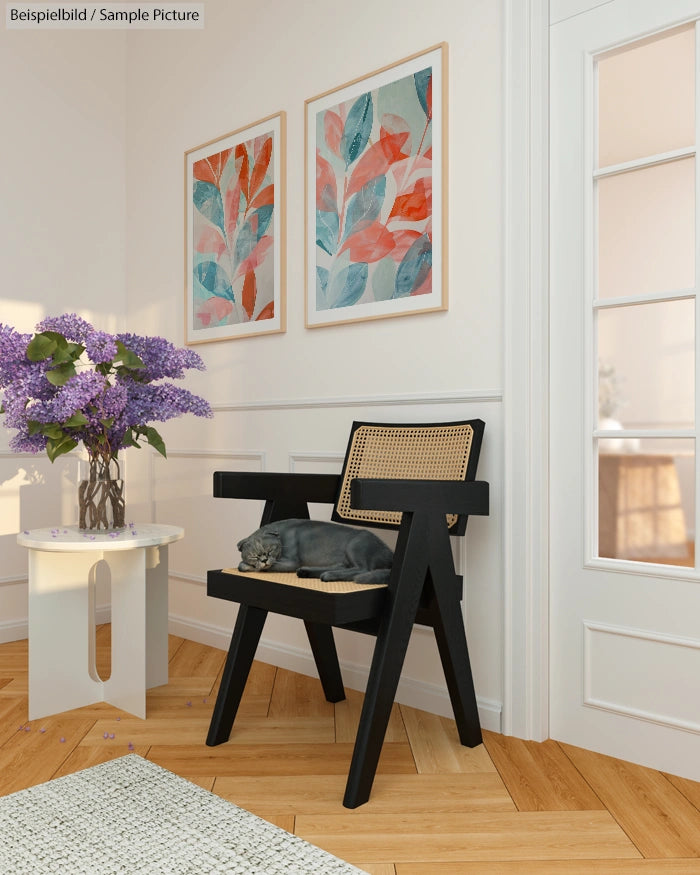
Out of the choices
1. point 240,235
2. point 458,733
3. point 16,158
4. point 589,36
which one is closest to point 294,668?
point 458,733

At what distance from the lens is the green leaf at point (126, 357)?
2.12m

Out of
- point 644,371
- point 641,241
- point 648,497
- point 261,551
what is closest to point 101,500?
point 261,551

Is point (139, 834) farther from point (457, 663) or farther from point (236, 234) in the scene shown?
point (236, 234)

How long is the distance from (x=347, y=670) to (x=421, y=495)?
36.1 inches

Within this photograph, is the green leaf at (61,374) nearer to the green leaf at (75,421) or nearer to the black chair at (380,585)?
the green leaf at (75,421)

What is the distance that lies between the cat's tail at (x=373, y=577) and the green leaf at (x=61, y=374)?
38.2 inches

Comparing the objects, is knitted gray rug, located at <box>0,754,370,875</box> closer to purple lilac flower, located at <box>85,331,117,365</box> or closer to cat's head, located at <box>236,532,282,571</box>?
cat's head, located at <box>236,532,282,571</box>

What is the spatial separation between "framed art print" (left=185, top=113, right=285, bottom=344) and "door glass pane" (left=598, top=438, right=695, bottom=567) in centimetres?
159

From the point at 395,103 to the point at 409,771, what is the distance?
1.85 m

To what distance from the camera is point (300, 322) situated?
254 centimetres

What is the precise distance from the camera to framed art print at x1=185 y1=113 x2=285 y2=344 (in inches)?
103

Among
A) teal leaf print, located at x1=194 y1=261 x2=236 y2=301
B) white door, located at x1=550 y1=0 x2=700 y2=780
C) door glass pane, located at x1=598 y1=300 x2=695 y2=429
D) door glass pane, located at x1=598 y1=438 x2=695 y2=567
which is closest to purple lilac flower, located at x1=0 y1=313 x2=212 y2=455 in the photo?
teal leaf print, located at x1=194 y1=261 x2=236 y2=301

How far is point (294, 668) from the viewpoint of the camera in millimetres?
2494

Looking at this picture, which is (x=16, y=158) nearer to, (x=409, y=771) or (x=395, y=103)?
(x=395, y=103)
